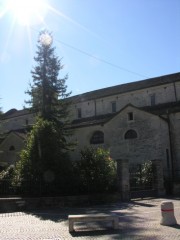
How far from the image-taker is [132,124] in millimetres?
34906

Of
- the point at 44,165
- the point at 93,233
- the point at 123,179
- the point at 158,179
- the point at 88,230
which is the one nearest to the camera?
the point at 93,233

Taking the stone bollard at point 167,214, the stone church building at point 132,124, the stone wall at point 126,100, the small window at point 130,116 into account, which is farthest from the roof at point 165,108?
the stone bollard at point 167,214

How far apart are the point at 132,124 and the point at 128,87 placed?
32.7ft

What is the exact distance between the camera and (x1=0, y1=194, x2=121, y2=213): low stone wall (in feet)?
57.4

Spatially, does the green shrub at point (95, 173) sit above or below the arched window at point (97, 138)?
below

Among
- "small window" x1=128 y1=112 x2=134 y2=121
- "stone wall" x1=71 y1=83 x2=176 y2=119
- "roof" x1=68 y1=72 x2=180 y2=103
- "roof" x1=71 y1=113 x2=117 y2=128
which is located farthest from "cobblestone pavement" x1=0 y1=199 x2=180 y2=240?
"stone wall" x1=71 y1=83 x2=176 y2=119

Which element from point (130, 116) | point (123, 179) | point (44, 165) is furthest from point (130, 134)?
point (44, 165)

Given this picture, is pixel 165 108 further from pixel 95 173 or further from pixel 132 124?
pixel 95 173

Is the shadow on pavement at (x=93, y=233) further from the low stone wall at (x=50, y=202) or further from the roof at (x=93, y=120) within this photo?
the roof at (x=93, y=120)

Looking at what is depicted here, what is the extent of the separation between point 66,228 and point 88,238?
78.2 inches

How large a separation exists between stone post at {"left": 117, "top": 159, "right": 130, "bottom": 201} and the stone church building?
8.12 m

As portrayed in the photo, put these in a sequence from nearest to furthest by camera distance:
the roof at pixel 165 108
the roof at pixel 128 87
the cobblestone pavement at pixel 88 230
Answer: the cobblestone pavement at pixel 88 230, the roof at pixel 165 108, the roof at pixel 128 87

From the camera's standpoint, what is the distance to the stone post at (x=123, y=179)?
21.9m

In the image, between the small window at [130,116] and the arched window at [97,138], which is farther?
the arched window at [97,138]
